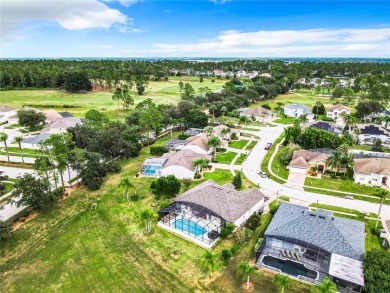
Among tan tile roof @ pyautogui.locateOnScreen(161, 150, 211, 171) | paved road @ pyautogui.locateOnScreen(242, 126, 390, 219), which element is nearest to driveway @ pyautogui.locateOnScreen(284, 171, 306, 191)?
paved road @ pyautogui.locateOnScreen(242, 126, 390, 219)

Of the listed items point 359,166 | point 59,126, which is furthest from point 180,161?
point 59,126

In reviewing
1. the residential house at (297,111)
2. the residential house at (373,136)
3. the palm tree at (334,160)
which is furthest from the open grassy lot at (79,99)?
the residential house at (373,136)

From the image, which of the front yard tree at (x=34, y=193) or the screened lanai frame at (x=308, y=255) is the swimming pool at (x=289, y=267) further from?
the front yard tree at (x=34, y=193)

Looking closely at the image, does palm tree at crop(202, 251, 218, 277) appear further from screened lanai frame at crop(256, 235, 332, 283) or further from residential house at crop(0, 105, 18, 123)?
residential house at crop(0, 105, 18, 123)

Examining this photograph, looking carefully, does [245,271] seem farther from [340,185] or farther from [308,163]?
[308,163]

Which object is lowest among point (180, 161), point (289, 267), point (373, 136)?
point (289, 267)
